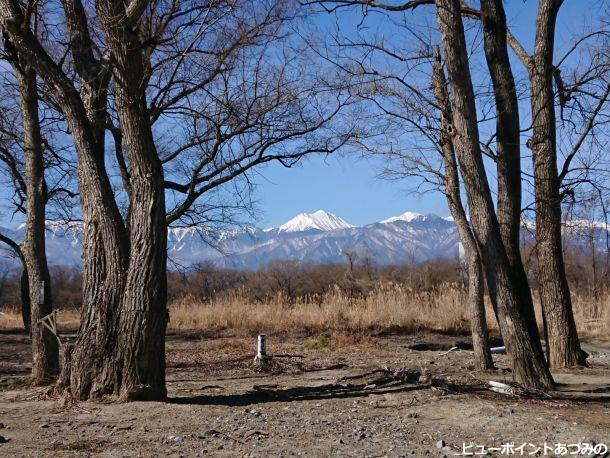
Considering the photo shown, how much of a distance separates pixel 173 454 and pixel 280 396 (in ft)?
8.64

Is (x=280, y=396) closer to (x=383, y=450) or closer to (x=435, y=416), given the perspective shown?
(x=435, y=416)

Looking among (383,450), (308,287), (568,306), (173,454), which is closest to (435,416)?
(383,450)

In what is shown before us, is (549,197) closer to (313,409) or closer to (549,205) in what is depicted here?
(549,205)

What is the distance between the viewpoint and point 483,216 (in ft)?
25.7

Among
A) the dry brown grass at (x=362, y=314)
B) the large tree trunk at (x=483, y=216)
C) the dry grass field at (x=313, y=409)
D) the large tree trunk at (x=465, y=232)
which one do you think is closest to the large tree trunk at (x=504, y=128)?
the large tree trunk at (x=465, y=232)

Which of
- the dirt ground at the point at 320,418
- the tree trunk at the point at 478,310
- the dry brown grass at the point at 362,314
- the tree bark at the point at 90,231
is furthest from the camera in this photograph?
the dry brown grass at the point at 362,314

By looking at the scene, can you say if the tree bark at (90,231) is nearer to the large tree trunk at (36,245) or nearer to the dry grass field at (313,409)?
the dry grass field at (313,409)

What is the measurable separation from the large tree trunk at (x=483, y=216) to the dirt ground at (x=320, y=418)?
0.48 m

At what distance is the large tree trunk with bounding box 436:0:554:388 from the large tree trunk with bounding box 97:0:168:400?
11.1 ft

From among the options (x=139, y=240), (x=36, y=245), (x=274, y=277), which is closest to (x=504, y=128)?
(x=139, y=240)

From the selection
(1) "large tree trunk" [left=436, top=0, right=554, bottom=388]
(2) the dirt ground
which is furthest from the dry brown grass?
(1) "large tree trunk" [left=436, top=0, right=554, bottom=388]

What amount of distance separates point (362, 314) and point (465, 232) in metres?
7.71

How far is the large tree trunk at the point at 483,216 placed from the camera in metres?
7.64

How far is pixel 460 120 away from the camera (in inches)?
316
